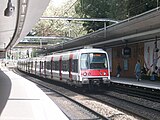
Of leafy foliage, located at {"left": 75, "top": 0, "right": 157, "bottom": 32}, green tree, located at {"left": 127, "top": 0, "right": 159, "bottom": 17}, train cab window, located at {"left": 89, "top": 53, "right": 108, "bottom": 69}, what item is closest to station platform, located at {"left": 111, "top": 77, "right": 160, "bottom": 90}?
train cab window, located at {"left": 89, "top": 53, "right": 108, "bottom": 69}

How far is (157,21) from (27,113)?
479 inches

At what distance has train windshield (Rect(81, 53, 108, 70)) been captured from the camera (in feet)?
70.7

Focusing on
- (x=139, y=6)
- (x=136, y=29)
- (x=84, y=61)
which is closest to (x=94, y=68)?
(x=84, y=61)

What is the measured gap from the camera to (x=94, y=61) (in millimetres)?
21750

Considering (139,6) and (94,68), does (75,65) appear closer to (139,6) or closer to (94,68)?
(94,68)

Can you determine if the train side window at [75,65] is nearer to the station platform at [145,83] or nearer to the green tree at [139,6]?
the station platform at [145,83]

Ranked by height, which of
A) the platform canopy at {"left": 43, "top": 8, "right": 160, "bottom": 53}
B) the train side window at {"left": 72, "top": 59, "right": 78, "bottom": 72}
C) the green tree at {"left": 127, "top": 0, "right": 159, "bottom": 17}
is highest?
the green tree at {"left": 127, "top": 0, "right": 159, "bottom": 17}

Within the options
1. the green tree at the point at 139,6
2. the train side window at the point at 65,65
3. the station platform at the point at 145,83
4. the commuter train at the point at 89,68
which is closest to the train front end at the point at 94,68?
the commuter train at the point at 89,68

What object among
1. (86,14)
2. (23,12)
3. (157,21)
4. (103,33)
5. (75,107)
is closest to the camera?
(23,12)

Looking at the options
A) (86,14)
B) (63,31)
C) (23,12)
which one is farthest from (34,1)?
(63,31)

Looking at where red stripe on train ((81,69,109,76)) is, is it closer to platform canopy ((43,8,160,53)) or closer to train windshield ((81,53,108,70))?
train windshield ((81,53,108,70))

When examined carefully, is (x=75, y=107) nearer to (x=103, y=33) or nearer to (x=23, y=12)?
(x=23, y=12)

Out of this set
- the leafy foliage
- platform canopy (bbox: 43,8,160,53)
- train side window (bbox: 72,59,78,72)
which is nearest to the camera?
platform canopy (bbox: 43,8,160,53)

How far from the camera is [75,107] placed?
15773 millimetres
